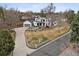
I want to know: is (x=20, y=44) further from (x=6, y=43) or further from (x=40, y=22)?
(x=40, y=22)

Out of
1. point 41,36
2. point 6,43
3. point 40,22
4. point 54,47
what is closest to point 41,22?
point 40,22

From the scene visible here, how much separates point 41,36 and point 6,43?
39cm

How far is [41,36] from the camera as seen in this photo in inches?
102

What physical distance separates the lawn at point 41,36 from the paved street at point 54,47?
55 millimetres

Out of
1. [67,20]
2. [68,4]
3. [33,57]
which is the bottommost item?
[33,57]

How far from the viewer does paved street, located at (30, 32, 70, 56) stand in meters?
2.56

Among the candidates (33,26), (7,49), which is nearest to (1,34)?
(7,49)

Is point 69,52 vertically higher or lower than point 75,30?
lower

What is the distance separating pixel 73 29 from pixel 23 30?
542 millimetres

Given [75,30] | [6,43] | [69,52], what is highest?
[75,30]

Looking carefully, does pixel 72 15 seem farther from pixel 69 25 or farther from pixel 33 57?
pixel 33 57

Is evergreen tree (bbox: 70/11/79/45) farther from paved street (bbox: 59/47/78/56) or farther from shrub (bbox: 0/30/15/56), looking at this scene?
shrub (bbox: 0/30/15/56)

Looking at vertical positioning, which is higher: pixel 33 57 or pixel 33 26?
pixel 33 26

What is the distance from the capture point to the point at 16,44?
2553mm
